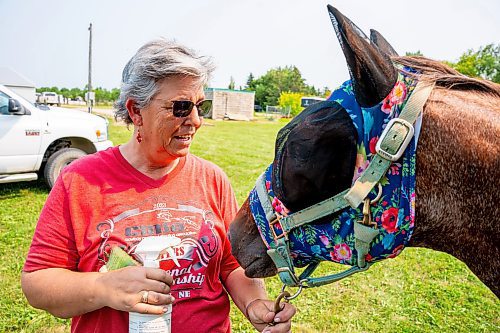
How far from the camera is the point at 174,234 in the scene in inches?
79.7

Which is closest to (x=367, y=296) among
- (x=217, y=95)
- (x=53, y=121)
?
(x=53, y=121)

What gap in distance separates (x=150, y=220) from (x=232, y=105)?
49.6 m

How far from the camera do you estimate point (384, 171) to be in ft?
4.49

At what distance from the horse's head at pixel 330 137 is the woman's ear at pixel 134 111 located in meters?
0.90

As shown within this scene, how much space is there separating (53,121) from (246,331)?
6.26 metres

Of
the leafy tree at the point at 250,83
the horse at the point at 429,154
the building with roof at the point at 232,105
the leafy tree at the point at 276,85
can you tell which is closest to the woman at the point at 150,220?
the horse at the point at 429,154

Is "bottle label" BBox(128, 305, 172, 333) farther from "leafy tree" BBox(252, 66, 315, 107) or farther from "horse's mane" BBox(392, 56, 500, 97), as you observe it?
"leafy tree" BBox(252, 66, 315, 107)

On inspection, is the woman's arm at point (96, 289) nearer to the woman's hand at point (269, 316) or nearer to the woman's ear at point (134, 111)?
the woman's hand at point (269, 316)

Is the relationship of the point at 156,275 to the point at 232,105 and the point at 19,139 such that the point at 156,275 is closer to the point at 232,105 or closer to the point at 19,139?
the point at 19,139

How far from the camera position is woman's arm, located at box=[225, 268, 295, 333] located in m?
1.94

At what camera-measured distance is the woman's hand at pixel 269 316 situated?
193 centimetres

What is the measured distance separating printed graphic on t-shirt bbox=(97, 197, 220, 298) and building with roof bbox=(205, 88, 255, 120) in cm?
4679

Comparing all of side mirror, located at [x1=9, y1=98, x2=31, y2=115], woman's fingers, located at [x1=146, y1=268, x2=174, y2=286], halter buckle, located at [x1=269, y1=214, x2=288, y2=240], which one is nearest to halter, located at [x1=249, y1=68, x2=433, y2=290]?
halter buckle, located at [x1=269, y1=214, x2=288, y2=240]

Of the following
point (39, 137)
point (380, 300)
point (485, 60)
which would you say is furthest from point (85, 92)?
point (380, 300)
